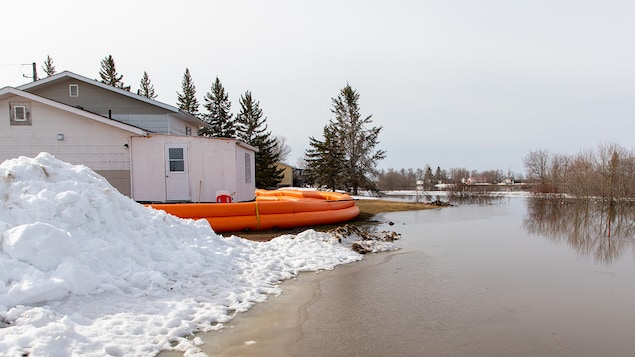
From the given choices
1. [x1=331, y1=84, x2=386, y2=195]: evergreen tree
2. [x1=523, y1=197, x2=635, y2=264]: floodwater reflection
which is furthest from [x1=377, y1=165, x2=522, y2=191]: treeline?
[x1=523, y1=197, x2=635, y2=264]: floodwater reflection

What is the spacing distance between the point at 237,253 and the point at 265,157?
3086 centimetres

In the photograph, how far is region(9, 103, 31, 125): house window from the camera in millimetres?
12875

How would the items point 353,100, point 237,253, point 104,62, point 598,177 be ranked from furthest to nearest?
Answer: point 104,62, point 353,100, point 598,177, point 237,253

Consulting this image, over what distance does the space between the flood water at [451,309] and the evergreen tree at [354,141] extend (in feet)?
89.7

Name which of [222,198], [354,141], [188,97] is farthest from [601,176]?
[188,97]

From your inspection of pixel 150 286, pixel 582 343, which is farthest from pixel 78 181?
pixel 582 343

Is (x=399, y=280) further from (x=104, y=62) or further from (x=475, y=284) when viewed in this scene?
(x=104, y=62)

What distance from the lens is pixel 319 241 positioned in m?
9.13

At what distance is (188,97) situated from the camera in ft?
148

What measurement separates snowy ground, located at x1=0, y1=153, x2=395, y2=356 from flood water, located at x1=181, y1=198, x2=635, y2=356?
56 cm

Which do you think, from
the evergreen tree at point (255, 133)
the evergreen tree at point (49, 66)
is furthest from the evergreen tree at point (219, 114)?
the evergreen tree at point (49, 66)

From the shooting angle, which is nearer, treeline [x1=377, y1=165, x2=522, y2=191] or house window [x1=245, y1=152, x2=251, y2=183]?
house window [x1=245, y1=152, x2=251, y2=183]

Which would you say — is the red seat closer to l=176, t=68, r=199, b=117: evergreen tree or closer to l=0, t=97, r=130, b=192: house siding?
l=0, t=97, r=130, b=192: house siding

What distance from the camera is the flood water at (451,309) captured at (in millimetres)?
3887
